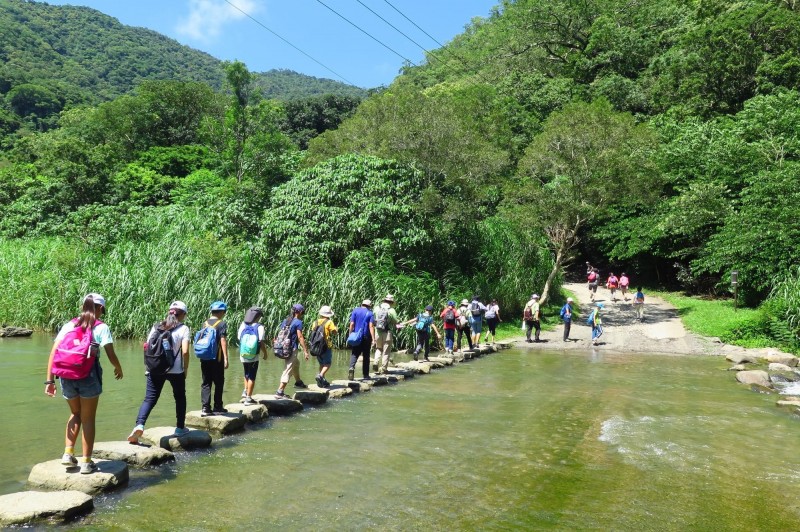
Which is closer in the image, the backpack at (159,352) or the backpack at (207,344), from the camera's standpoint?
the backpack at (159,352)

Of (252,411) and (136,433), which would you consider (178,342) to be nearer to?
(136,433)

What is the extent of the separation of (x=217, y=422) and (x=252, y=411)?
0.75 metres

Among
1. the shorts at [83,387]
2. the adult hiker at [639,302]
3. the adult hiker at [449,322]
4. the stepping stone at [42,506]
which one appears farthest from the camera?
the adult hiker at [639,302]

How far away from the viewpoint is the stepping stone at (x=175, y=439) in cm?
747

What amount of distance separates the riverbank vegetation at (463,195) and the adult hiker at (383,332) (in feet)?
13.8

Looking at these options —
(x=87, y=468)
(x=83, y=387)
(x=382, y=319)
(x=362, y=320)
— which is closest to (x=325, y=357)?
(x=362, y=320)

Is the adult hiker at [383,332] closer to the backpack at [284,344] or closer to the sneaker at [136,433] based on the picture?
the backpack at [284,344]

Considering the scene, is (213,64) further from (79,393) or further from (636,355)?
(79,393)

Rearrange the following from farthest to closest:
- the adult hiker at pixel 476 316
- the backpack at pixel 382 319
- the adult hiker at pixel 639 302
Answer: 1. the adult hiker at pixel 639 302
2. the adult hiker at pixel 476 316
3. the backpack at pixel 382 319

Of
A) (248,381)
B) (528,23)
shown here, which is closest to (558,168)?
(248,381)

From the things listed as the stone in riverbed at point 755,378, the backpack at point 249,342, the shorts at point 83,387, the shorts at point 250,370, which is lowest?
the stone in riverbed at point 755,378

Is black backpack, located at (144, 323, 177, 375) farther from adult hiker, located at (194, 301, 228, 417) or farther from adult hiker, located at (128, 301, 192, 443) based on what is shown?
adult hiker, located at (194, 301, 228, 417)

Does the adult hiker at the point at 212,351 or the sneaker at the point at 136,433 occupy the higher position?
the adult hiker at the point at 212,351

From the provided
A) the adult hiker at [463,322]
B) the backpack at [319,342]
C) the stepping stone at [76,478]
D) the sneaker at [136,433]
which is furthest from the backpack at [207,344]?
the adult hiker at [463,322]
